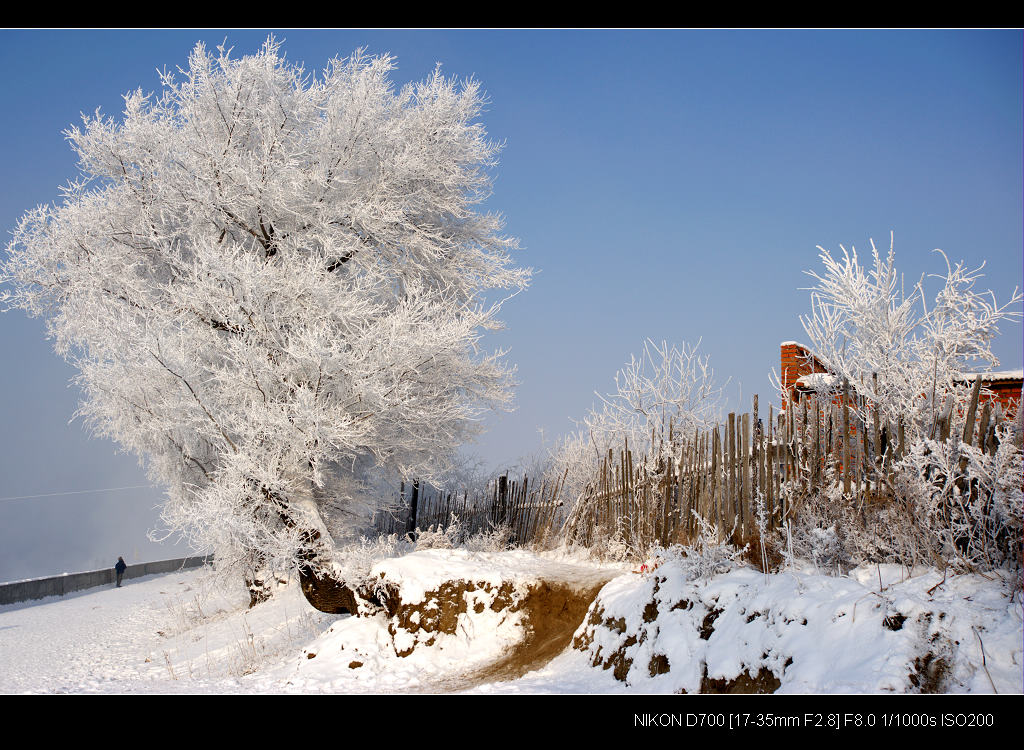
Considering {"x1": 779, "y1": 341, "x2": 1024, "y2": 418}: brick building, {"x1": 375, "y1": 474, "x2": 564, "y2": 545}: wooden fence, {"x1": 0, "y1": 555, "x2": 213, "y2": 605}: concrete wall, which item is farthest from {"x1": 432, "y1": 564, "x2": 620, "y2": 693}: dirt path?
{"x1": 0, "y1": 555, "x2": 213, "y2": 605}: concrete wall

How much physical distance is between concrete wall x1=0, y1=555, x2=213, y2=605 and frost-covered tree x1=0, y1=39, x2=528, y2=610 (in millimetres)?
5681

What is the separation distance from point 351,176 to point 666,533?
8.50 meters

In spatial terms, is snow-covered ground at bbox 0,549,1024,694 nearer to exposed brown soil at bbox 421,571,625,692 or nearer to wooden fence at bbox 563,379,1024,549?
exposed brown soil at bbox 421,571,625,692

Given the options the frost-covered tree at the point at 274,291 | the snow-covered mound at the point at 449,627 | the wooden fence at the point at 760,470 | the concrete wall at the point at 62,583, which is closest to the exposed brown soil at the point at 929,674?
the wooden fence at the point at 760,470

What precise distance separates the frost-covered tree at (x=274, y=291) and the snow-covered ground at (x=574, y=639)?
1552 mm

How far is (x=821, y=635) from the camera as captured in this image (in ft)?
15.8

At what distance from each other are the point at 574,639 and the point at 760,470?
2805 mm

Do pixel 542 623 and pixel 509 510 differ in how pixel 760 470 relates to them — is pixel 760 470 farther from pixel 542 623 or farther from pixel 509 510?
pixel 509 510

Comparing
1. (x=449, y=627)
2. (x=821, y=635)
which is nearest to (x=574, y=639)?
(x=449, y=627)

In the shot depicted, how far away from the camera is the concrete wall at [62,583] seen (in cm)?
1767

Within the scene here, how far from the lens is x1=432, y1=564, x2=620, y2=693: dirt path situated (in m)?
7.99
